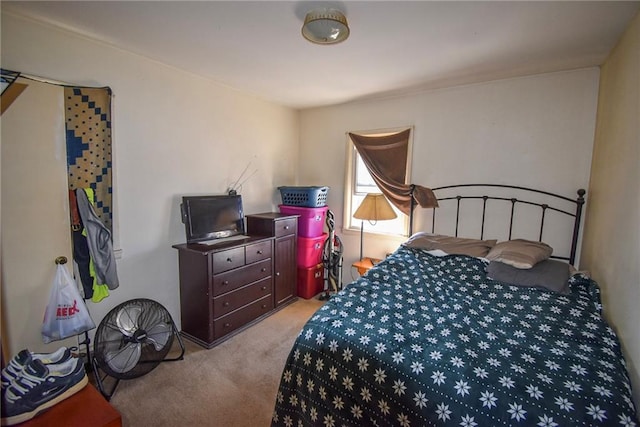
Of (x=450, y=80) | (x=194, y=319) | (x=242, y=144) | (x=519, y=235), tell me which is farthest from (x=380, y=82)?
(x=194, y=319)

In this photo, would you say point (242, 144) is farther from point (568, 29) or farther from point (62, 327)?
point (568, 29)

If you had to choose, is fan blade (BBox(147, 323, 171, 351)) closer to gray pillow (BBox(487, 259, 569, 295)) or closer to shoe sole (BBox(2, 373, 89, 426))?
shoe sole (BBox(2, 373, 89, 426))

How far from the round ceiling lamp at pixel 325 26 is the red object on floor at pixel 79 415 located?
2108mm

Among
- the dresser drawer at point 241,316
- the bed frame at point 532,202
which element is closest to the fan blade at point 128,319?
the dresser drawer at point 241,316

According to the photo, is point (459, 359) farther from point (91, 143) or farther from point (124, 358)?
point (91, 143)

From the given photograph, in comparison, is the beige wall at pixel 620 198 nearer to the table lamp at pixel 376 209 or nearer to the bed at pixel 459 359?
the bed at pixel 459 359

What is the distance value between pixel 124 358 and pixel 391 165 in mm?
2866

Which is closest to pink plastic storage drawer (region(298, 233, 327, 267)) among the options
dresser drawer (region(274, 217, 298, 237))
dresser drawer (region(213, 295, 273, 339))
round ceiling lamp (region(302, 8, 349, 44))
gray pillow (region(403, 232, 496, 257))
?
dresser drawer (region(274, 217, 298, 237))

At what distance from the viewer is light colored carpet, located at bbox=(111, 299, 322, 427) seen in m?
1.72

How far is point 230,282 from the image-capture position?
2529 millimetres

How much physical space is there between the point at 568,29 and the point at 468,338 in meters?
1.92

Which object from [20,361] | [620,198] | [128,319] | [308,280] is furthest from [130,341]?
[620,198]

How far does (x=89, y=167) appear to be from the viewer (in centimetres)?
200

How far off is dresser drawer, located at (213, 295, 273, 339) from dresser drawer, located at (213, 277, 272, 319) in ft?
0.14
